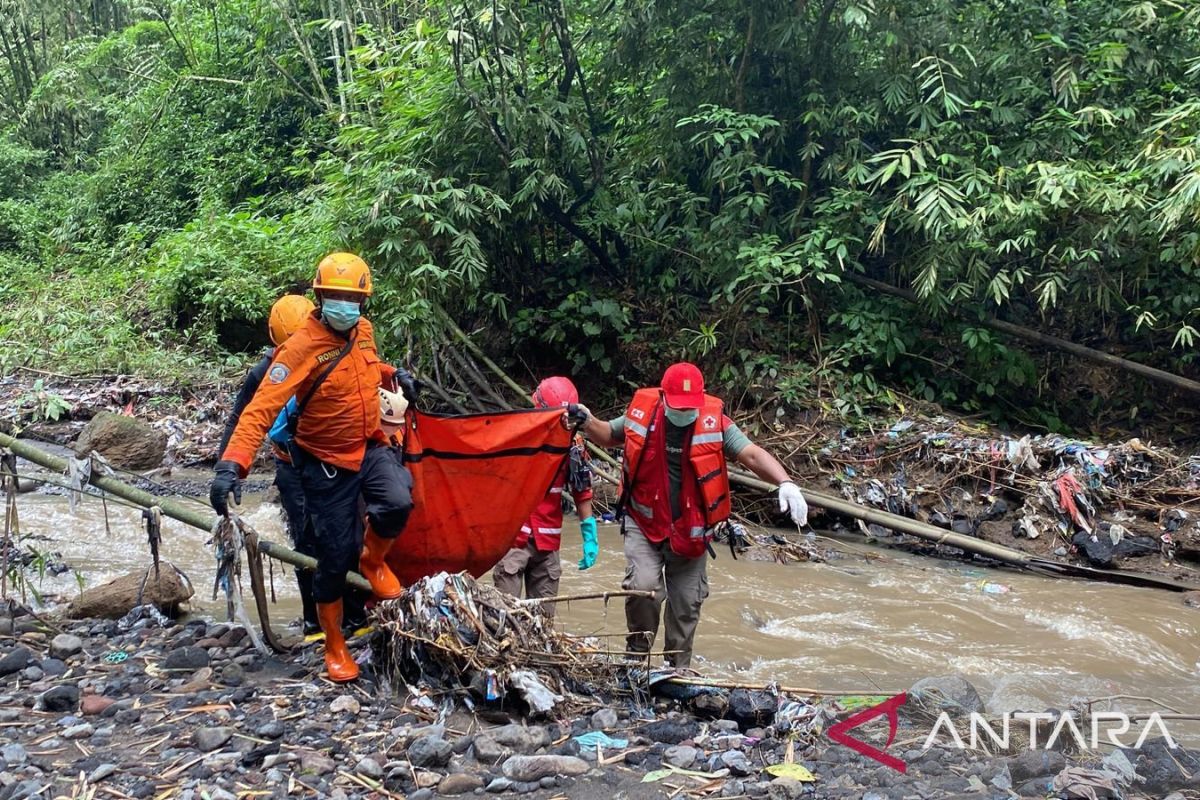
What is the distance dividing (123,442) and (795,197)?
7541 mm

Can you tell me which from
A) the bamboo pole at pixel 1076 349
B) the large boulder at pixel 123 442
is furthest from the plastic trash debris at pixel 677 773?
the large boulder at pixel 123 442

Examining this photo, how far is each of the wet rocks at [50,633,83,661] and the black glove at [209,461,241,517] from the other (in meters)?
1.22

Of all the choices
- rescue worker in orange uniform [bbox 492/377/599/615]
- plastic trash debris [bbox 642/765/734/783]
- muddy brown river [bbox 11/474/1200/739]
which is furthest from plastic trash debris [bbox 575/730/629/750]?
muddy brown river [bbox 11/474/1200/739]

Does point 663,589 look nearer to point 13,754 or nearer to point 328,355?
point 328,355

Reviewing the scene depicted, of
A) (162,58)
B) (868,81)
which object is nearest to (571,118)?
(868,81)

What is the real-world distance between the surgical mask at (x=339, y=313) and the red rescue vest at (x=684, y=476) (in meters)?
1.43

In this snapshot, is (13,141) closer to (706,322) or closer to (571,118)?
(571,118)

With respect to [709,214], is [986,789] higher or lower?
lower

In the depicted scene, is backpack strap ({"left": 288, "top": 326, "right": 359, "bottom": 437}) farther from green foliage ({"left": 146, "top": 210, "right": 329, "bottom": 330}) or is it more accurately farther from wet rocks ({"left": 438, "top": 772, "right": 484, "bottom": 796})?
green foliage ({"left": 146, "top": 210, "right": 329, "bottom": 330})

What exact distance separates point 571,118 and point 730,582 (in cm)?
536

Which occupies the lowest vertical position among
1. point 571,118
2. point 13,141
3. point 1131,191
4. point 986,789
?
point 986,789

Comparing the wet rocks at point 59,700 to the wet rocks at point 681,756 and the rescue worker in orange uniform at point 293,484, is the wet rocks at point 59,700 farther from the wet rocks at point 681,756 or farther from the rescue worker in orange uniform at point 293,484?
the wet rocks at point 681,756

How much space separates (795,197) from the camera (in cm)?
1051

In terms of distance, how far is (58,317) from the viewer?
44.9 feet
